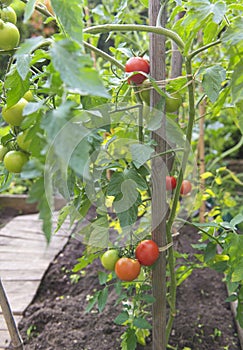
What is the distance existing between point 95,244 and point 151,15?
1.75 ft

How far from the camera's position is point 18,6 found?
75cm

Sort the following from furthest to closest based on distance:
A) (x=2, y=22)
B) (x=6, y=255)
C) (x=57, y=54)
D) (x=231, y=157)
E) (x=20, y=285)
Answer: (x=231, y=157) → (x=6, y=255) → (x=20, y=285) → (x=2, y=22) → (x=57, y=54)

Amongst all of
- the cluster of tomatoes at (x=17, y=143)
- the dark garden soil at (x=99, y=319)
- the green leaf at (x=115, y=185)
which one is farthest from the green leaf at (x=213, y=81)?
the dark garden soil at (x=99, y=319)

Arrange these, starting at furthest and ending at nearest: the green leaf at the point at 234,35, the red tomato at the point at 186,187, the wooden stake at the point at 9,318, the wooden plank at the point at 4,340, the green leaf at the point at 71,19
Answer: the wooden plank at the point at 4,340, the red tomato at the point at 186,187, the wooden stake at the point at 9,318, the green leaf at the point at 234,35, the green leaf at the point at 71,19

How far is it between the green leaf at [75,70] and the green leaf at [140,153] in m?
0.35

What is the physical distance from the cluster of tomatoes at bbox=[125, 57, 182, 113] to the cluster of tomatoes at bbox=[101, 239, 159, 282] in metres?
0.32

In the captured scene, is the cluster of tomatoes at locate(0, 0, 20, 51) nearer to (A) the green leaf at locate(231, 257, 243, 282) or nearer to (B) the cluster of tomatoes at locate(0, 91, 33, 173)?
(B) the cluster of tomatoes at locate(0, 91, 33, 173)

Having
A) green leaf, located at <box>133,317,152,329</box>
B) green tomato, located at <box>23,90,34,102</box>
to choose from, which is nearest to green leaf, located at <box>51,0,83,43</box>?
green tomato, located at <box>23,90,34,102</box>

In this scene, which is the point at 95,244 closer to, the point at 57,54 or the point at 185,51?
the point at 185,51

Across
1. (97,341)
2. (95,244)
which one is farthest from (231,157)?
(95,244)

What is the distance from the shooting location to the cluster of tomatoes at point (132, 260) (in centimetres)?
90

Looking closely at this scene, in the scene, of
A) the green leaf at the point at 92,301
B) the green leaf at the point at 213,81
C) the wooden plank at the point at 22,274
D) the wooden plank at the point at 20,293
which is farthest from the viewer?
the wooden plank at the point at 22,274

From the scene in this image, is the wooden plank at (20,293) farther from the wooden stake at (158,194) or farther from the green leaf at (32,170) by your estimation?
the green leaf at (32,170)

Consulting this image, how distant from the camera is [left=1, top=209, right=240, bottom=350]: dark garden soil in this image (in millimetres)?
1391
